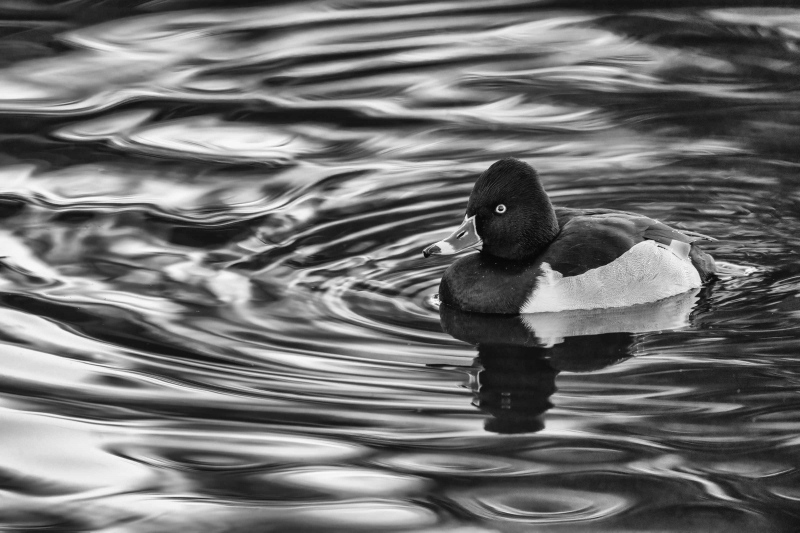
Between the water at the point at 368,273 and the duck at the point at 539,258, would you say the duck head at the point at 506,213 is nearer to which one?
the duck at the point at 539,258

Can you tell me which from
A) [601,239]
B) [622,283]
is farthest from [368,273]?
[622,283]

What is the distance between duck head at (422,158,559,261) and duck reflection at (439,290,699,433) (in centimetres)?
46

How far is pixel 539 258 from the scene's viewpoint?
8156mm

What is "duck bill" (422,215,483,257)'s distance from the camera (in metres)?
8.07

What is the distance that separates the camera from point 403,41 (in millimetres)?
13391

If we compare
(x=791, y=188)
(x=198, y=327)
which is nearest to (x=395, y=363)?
(x=198, y=327)

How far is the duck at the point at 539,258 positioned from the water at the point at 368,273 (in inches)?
6.5

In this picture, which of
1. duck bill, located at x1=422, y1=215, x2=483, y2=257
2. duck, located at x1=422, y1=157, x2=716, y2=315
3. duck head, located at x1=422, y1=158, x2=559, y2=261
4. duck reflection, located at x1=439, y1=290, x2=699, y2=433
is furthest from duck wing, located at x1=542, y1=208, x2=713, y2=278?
duck bill, located at x1=422, y1=215, x2=483, y2=257

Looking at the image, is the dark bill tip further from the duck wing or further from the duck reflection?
the duck wing

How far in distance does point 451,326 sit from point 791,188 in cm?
350

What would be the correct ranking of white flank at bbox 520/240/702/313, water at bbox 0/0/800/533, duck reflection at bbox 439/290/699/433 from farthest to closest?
white flank at bbox 520/240/702/313, duck reflection at bbox 439/290/699/433, water at bbox 0/0/800/533

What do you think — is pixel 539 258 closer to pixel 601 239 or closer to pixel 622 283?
pixel 601 239

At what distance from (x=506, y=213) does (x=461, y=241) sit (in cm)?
33

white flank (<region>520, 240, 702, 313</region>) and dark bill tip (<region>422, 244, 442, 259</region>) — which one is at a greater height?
dark bill tip (<region>422, 244, 442, 259</region>)
